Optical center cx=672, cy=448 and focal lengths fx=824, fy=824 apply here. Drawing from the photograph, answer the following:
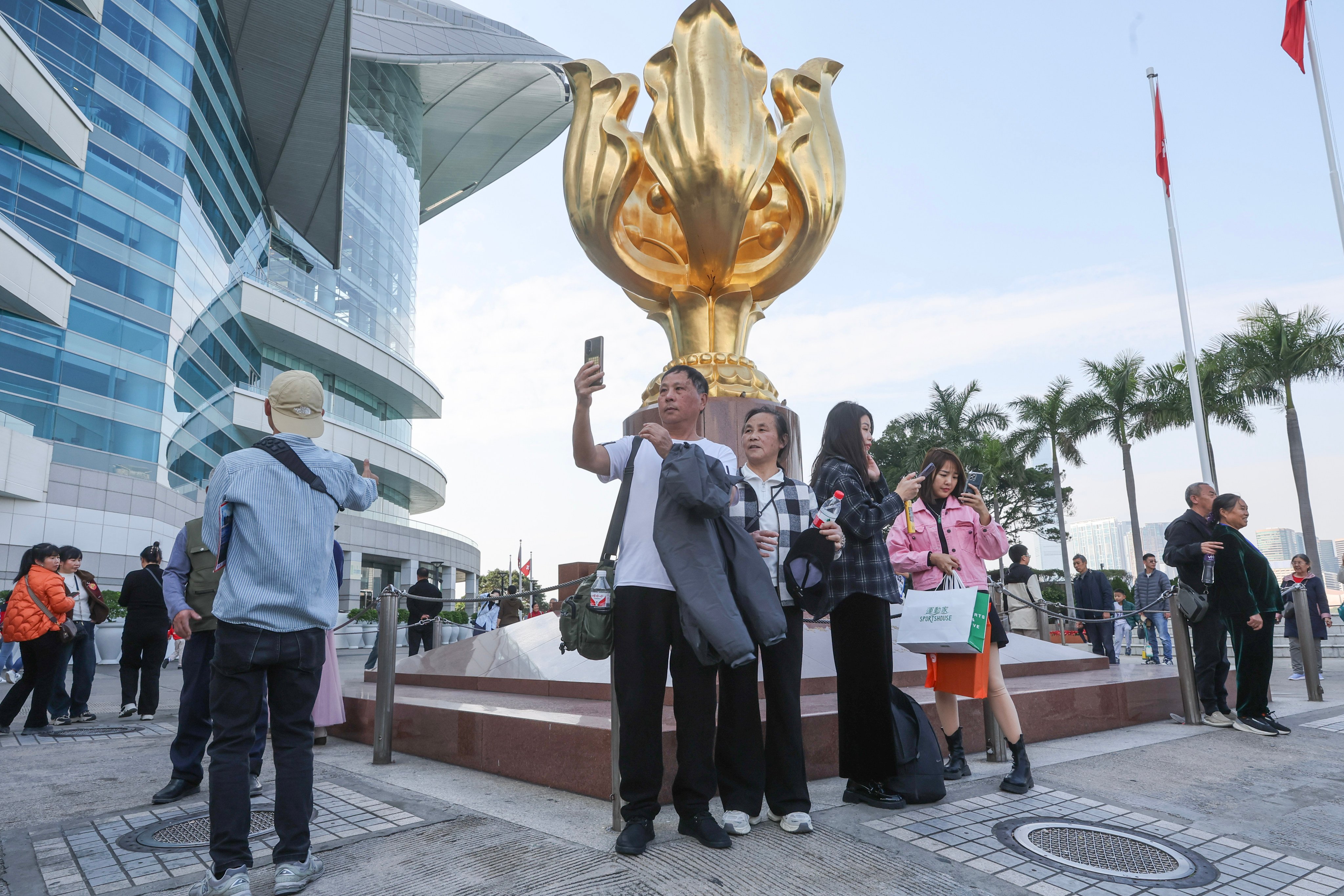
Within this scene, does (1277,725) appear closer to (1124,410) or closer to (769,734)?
(769,734)

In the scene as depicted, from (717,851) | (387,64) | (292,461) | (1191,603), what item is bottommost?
(717,851)

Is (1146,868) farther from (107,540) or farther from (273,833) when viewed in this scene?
(107,540)

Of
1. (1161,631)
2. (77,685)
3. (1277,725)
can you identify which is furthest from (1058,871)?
(1161,631)

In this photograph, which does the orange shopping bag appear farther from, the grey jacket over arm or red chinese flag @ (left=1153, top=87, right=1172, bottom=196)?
red chinese flag @ (left=1153, top=87, right=1172, bottom=196)

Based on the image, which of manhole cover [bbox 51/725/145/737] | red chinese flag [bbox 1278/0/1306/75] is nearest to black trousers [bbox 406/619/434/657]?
manhole cover [bbox 51/725/145/737]

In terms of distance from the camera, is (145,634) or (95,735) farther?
(145,634)

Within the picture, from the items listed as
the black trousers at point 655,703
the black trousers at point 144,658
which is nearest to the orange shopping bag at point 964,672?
the black trousers at point 655,703

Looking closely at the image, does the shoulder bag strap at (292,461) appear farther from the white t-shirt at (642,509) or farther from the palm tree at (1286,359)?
the palm tree at (1286,359)

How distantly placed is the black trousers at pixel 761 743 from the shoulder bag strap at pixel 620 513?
1.78 ft

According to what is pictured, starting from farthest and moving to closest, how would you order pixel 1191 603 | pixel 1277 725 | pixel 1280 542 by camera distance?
pixel 1280 542 → pixel 1191 603 → pixel 1277 725

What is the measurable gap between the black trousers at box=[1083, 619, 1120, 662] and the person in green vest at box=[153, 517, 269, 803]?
8.49 m

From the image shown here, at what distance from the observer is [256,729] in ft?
7.92

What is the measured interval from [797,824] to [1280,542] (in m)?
135

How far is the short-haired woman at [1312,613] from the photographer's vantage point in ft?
29.0
